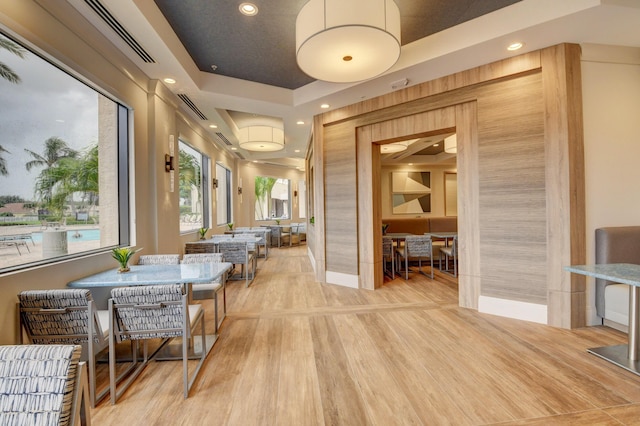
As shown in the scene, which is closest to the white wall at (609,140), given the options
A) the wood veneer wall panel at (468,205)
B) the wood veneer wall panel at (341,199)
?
the wood veneer wall panel at (468,205)

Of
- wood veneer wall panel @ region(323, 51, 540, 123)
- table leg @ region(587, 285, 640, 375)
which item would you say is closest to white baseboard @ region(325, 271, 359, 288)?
wood veneer wall panel @ region(323, 51, 540, 123)

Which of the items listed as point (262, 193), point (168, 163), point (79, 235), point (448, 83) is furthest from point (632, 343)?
point (262, 193)

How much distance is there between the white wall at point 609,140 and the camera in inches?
126

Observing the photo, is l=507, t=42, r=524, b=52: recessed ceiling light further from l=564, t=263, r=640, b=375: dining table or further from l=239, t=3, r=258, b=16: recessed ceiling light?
l=239, t=3, r=258, b=16: recessed ceiling light

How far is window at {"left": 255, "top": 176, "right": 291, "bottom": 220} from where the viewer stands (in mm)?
11094

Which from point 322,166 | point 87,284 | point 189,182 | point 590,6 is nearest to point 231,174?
point 189,182

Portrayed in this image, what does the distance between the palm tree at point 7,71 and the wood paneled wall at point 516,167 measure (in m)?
4.05

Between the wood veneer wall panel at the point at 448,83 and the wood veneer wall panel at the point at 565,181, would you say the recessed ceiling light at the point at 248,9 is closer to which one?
the wood veneer wall panel at the point at 448,83

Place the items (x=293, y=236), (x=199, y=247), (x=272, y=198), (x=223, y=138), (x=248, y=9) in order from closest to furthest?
(x=248, y=9)
(x=199, y=247)
(x=223, y=138)
(x=293, y=236)
(x=272, y=198)

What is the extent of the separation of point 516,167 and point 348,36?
2.58 metres

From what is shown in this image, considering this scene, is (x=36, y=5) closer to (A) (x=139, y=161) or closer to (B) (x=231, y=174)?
(A) (x=139, y=161)

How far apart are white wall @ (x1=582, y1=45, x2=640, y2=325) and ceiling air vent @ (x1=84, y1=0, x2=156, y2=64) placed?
499 cm

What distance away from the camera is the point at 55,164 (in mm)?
2555

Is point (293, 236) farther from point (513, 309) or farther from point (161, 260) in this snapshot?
point (513, 309)
